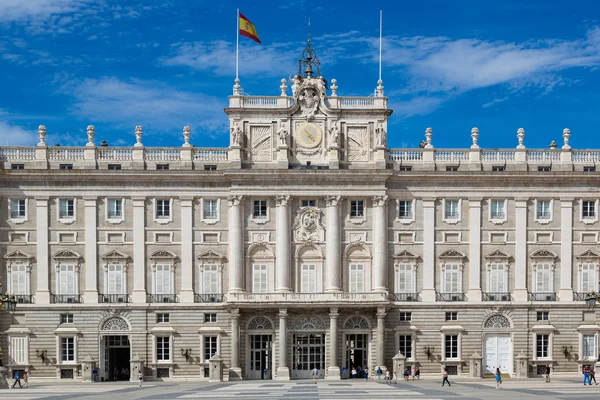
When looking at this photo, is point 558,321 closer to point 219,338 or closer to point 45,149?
point 219,338

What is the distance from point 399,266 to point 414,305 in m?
3.31

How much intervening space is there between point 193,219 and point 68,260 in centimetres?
1033

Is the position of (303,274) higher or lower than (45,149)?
lower

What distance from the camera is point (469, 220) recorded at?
216 feet

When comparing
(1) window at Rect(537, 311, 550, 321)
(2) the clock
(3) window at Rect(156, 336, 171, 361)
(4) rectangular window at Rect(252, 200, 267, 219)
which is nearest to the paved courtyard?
(3) window at Rect(156, 336, 171, 361)

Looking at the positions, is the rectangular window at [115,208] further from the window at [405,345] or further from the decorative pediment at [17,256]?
the window at [405,345]

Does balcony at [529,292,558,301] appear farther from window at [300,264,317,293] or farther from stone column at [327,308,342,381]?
window at [300,264,317,293]

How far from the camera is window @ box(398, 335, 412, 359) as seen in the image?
212ft

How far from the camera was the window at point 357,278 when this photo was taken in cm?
6531

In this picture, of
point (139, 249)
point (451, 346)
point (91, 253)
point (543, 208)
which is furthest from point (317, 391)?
point (543, 208)

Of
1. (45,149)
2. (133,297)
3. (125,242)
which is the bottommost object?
(133,297)

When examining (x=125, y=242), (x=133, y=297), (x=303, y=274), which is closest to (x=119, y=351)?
(x=133, y=297)

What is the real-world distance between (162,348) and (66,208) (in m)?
13.5

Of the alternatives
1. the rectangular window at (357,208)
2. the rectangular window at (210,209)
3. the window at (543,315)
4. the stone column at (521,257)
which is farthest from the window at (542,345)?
the rectangular window at (210,209)
